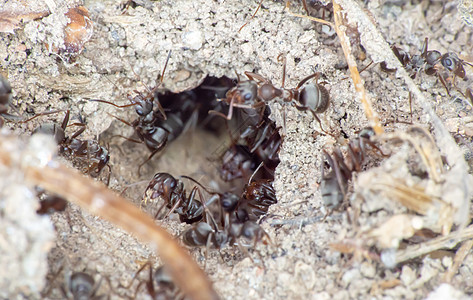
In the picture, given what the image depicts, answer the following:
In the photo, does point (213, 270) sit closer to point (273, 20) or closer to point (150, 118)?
point (150, 118)

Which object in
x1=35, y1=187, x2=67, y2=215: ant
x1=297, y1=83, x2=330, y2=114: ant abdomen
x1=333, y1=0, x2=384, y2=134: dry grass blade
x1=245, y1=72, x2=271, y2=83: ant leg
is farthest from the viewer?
x1=245, y1=72, x2=271, y2=83: ant leg

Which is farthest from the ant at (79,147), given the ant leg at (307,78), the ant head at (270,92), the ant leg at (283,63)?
the ant leg at (307,78)

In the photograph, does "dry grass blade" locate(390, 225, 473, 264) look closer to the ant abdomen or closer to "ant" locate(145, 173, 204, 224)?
the ant abdomen

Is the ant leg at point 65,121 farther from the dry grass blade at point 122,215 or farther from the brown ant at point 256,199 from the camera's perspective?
the brown ant at point 256,199

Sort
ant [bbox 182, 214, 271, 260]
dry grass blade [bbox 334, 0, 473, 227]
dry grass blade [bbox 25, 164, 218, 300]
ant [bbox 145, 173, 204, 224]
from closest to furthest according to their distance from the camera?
dry grass blade [bbox 25, 164, 218, 300] < dry grass blade [bbox 334, 0, 473, 227] < ant [bbox 182, 214, 271, 260] < ant [bbox 145, 173, 204, 224]

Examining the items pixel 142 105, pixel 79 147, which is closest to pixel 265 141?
pixel 142 105

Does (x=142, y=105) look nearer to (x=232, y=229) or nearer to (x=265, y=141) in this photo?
(x=265, y=141)

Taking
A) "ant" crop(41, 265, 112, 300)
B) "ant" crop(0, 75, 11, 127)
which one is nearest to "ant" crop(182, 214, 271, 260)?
"ant" crop(41, 265, 112, 300)
